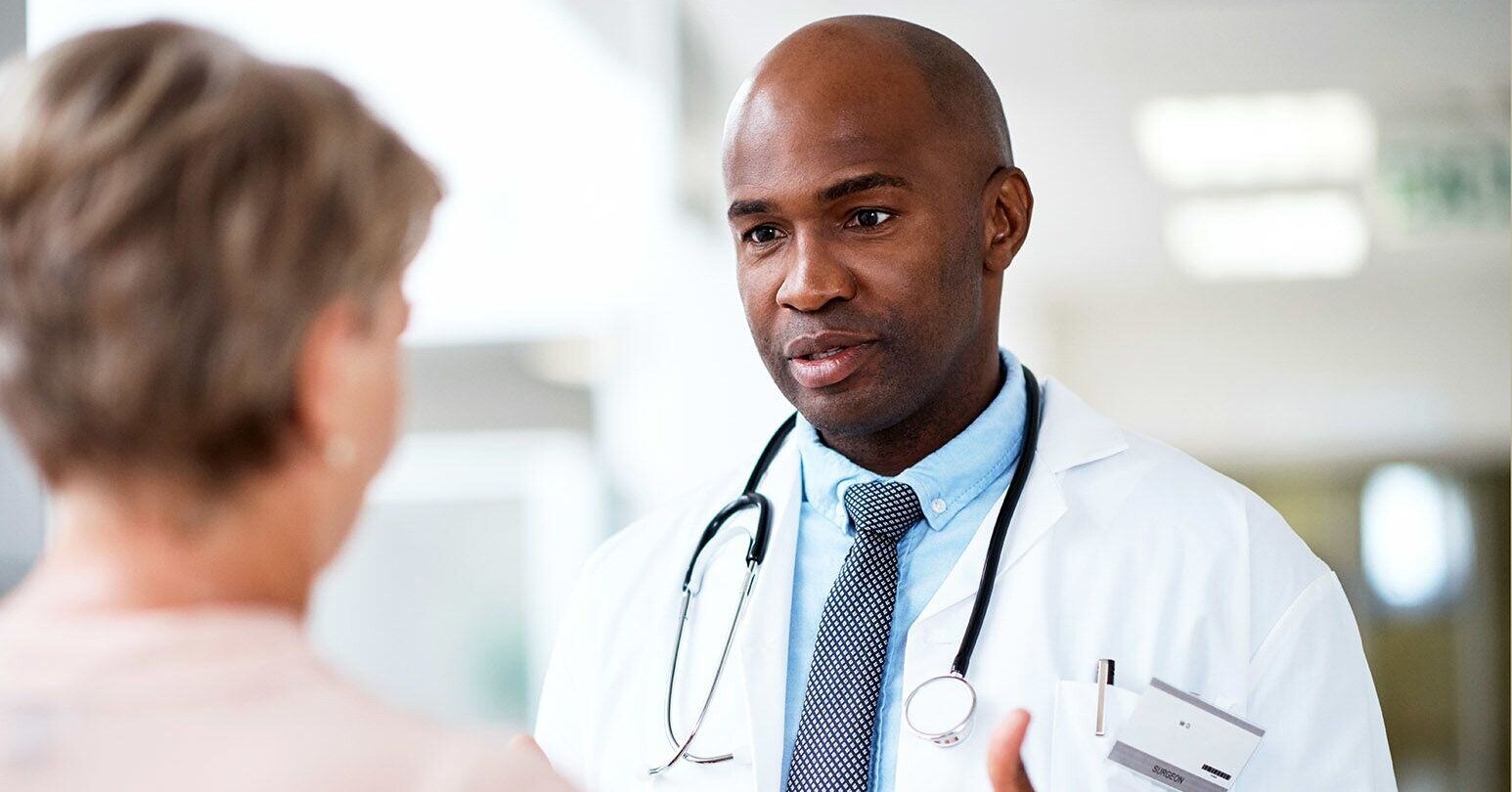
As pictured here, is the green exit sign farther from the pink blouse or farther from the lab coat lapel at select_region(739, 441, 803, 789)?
the pink blouse

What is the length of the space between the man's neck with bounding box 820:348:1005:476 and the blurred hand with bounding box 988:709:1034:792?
57 centimetres

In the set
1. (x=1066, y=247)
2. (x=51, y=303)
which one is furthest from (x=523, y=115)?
(x=51, y=303)

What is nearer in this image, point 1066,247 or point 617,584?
point 617,584

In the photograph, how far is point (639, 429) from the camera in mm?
5211

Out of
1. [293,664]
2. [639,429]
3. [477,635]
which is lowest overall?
[477,635]

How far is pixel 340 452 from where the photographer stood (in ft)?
2.71

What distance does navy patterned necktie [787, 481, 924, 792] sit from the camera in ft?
4.94

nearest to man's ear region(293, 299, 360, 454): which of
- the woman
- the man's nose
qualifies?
the woman

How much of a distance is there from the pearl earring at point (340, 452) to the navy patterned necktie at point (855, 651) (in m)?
0.81

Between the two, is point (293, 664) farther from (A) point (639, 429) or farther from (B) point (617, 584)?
(A) point (639, 429)

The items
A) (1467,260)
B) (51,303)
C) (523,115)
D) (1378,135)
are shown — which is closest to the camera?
(51,303)

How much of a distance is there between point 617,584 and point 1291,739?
0.79 m

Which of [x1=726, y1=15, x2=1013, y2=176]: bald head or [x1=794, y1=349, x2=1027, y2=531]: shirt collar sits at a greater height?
[x1=726, y1=15, x2=1013, y2=176]: bald head

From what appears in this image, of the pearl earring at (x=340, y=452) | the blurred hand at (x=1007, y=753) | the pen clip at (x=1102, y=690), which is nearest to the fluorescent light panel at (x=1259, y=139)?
the pen clip at (x=1102, y=690)
